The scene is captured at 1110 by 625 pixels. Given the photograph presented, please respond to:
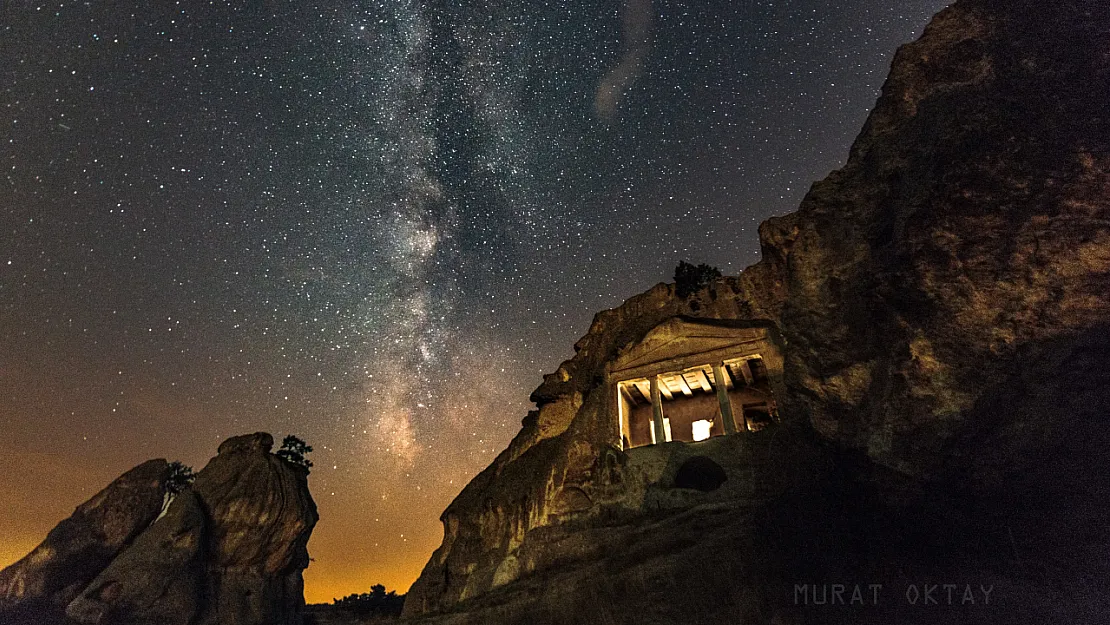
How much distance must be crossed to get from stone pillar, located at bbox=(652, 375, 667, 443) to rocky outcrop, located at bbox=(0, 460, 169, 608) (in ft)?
116

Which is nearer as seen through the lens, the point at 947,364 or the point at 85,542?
the point at 947,364

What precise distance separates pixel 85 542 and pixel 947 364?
155ft

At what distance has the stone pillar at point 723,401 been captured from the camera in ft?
88.5

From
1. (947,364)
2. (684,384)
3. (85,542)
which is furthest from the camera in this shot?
(85,542)

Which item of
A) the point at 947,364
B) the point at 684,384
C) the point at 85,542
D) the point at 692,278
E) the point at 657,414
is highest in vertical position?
the point at 692,278

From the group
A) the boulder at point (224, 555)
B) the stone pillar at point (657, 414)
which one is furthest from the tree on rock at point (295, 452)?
the stone pillar at point (657, 414)

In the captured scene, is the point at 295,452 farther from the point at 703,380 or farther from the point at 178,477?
the point at 703,380

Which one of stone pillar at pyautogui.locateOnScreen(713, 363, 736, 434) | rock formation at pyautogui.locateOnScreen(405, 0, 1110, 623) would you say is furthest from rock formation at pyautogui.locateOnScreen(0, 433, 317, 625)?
stone pillar at pyautogui.locateOnScreen(713, 363, 736, 434)

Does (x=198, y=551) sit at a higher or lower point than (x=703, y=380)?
lower

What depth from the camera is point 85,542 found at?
3534 cm

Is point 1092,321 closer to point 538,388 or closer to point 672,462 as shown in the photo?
point 672,462

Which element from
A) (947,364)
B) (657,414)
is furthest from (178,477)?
(947,364)

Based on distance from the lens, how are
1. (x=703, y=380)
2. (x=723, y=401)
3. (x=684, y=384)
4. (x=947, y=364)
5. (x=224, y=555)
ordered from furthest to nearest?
(x=224, y=555) → (x=684, y=384) → (x=703, y=380) → (x=723, y=401) → (x=947, y=364)

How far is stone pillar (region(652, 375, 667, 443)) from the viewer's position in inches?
1128
